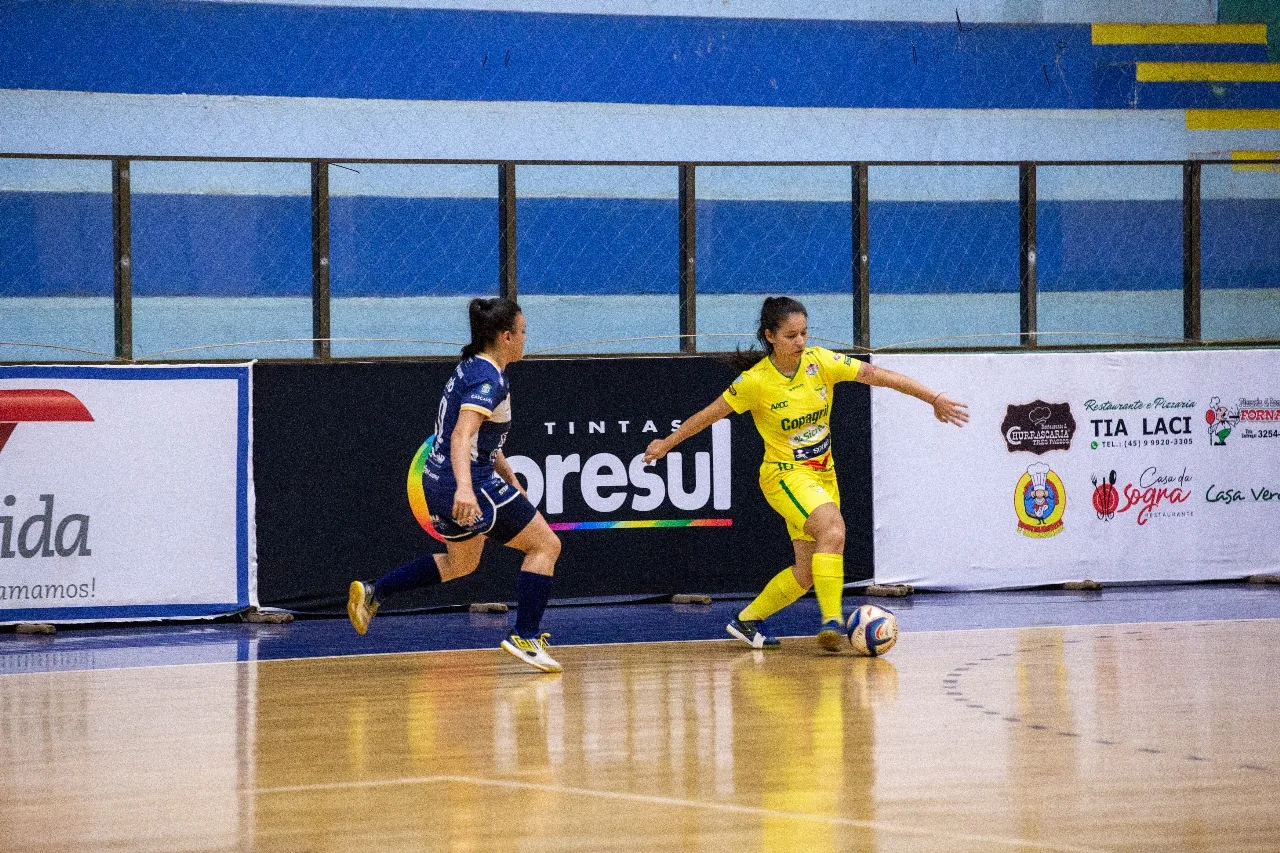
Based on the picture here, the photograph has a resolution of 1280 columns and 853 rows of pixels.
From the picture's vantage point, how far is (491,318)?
697cm

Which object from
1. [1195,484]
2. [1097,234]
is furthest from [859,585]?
[1097,234]

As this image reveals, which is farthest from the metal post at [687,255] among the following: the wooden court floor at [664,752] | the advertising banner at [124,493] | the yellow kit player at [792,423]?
the wooden court floor at [664,752]

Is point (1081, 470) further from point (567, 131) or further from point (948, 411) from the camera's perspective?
point (567, 131)

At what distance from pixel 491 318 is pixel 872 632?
2.26 metres

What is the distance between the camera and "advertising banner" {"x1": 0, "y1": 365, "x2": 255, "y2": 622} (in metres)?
8.84

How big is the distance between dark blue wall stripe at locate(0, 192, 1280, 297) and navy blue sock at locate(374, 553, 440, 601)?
2.93 metres

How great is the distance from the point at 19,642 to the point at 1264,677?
20.3 ft

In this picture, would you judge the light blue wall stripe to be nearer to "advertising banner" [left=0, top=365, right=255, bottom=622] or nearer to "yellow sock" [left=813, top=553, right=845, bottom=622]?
"advertising banner" [left=0, top=365, right=255, bottom=622]

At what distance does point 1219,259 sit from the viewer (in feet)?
36.5

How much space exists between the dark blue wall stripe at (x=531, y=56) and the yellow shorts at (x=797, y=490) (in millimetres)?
7046

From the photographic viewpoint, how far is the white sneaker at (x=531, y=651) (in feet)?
22.9

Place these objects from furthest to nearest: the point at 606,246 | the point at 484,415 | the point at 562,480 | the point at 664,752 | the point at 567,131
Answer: the point at 567,131
the point at 606,246
the point at 562,480
the point at 484,415
the point at 664,752

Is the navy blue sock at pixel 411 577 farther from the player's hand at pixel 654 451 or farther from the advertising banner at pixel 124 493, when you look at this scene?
the advertising banner at pixel 124 493

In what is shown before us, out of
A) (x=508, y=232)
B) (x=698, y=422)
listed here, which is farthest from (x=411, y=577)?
(x=508, y=232)
